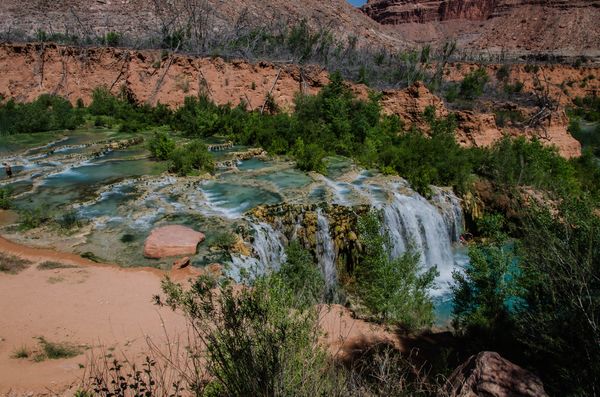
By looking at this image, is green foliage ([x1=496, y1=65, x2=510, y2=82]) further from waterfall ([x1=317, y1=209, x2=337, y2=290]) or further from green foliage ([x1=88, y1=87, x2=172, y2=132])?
waterfall ([x1=317, y1=209, x2=337, y2=290])

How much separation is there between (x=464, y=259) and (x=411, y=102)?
1123cm

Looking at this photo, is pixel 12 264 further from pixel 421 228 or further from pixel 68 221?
pixel 421 228

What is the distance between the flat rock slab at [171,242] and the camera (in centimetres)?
866

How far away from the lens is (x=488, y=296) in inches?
256

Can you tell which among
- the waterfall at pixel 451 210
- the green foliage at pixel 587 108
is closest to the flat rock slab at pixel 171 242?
the waterfall at pixel 451 210

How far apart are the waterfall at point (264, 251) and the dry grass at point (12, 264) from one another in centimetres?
400

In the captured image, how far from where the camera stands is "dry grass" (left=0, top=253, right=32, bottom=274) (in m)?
7.62

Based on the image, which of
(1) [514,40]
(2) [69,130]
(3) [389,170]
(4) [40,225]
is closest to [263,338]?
(4) [40,225]

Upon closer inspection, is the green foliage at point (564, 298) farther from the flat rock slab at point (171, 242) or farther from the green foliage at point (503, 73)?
the green foliage at point (503, 73)

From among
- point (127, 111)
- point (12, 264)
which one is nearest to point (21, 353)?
point (12, 264)

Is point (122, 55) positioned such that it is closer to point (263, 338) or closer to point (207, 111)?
point (207, 111)

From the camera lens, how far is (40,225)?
32.2 ft

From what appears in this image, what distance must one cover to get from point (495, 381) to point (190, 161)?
12.5m

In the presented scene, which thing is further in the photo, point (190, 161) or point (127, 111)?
point (127, 111)
